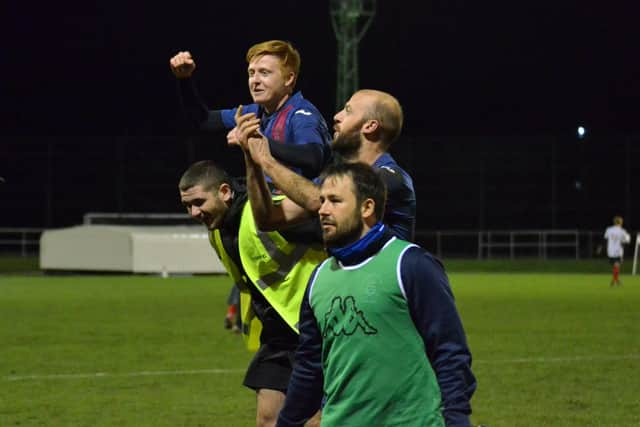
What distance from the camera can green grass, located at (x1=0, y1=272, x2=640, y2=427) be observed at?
11180 millimetres

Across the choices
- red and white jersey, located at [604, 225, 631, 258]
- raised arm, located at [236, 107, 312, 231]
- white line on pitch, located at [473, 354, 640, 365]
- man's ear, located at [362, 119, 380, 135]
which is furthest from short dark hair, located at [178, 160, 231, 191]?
red and white jersey, located at [604, 225, 631, 258]

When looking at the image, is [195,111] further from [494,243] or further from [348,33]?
[494,243]

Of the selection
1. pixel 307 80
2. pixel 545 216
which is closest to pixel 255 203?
pixel 545 216

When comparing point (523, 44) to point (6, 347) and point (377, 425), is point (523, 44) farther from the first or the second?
point (377, 425)

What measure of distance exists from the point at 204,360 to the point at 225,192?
29.4 feet

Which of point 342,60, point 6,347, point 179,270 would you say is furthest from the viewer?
point 342,60

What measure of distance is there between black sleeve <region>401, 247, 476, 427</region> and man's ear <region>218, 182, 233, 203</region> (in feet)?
6.12

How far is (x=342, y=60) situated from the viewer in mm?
40844

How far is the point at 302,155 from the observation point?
5.81 meters

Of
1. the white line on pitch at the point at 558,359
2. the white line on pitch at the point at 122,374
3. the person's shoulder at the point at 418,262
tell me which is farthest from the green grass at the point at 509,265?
the person's shoulder at the point at 418,262

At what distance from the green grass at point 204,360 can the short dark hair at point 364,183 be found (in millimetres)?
5939

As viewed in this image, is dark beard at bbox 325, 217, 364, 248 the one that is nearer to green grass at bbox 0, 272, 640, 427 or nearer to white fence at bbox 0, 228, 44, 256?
green grass at bbox 0, 272, 640, 427

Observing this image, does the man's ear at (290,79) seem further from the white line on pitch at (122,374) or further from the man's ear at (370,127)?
the white line on pitch at (122,374)

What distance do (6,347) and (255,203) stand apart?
1192 centimetres
